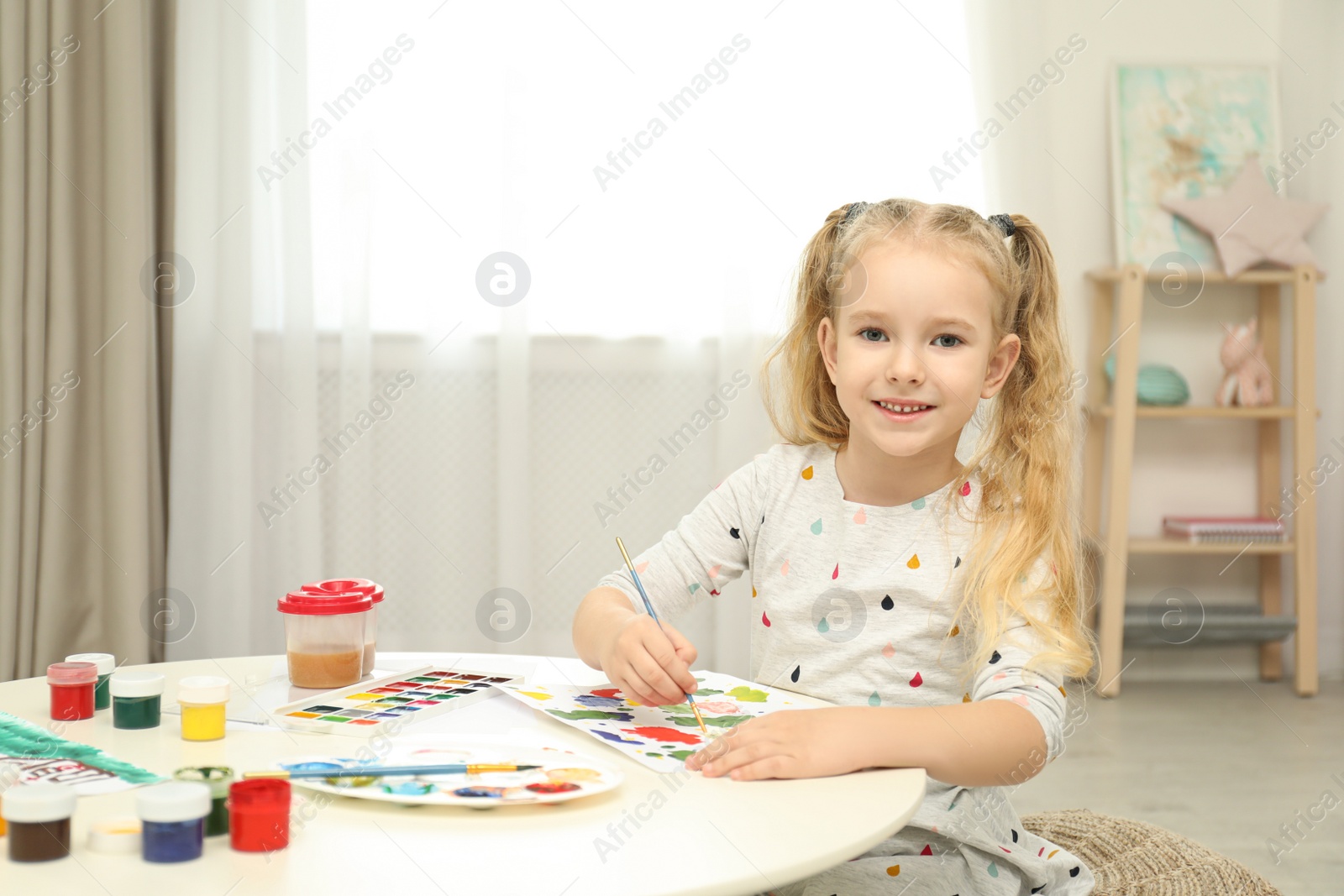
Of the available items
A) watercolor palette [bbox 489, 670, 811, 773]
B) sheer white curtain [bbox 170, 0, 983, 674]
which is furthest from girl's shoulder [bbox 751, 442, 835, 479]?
sheer white curtain [bbox 170, 0, 983, 674]

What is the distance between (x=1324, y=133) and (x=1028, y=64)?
31.1 inches

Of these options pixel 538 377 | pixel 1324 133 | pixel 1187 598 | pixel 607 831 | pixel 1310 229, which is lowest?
pixel 1187 598

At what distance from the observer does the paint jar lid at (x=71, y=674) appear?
0.78 metres

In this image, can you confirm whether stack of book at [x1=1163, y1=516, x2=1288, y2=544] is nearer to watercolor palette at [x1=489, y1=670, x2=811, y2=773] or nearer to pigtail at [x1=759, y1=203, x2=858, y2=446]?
pigtail at [x1=759, y1=203, x2=858, y2=446]

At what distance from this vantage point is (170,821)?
1.74 feet

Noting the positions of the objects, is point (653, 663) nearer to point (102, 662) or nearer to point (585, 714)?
point (585, 714)

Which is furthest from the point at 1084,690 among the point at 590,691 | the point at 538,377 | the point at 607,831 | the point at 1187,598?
the point at 607,831

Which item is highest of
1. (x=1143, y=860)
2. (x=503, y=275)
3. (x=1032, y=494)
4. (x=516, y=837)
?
(x=503, y=275)

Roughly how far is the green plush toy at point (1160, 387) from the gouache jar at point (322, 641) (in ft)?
7.35

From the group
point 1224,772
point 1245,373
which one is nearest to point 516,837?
point 1224,772

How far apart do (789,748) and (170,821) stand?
0.34m

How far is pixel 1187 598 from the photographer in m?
2.84

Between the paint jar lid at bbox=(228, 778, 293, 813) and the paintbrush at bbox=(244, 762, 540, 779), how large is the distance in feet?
0.15

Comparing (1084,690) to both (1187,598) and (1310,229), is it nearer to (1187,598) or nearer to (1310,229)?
(1187,598)
